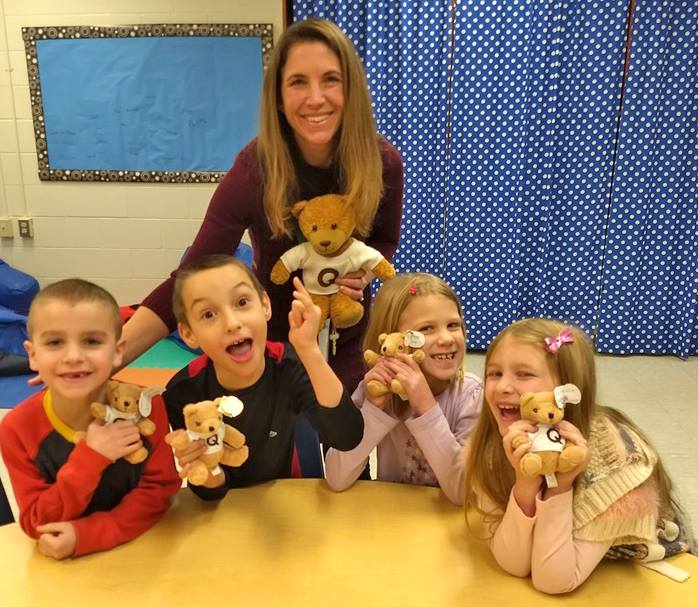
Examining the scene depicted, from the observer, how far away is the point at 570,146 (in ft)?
12.9

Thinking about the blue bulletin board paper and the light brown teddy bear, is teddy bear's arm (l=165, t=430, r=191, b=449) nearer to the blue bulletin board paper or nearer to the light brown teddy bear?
the light brown teddy bear

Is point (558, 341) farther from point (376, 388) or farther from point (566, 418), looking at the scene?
point (376, 388)

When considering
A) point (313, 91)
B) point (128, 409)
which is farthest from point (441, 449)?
point (313, 91)

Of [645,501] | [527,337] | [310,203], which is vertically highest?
[310,203]

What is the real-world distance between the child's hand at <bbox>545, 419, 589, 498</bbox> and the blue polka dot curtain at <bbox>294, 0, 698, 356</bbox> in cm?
311

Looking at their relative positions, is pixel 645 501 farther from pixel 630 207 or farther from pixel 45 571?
pixel 630 207

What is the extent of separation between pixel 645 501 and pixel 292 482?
742 mm

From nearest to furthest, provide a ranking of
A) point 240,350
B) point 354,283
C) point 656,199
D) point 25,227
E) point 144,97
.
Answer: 1. point 240,350
2. point 354,283
3. point 144,97
4. point 656,199
5. point 25,227

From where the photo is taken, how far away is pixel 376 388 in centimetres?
139

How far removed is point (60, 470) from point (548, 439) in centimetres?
92

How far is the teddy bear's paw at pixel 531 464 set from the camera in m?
1.04

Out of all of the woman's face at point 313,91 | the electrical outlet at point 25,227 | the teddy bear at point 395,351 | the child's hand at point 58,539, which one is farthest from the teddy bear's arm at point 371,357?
the electrical outlet at point 25,227

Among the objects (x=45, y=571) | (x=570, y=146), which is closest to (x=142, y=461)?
(x=45, y=571)

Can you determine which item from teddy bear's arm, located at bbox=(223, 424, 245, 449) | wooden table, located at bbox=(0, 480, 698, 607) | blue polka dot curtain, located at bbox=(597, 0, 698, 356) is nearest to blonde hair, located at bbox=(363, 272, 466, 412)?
wooden table, located at bbox=(0, 480, 698, 607)
